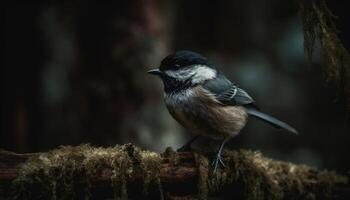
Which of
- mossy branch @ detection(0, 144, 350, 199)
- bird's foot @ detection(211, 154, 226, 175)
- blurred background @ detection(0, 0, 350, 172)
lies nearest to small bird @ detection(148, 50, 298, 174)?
bird's foot @ detection(211, 154, 226, 175)

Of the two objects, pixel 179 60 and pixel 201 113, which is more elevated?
pixel 179 60

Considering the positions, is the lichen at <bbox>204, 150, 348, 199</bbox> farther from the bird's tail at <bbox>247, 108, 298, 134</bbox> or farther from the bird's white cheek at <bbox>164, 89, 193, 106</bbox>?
the bird's white cheek at <bbox>164, 89, 193, 106</bbox>

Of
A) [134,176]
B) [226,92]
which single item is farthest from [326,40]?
[134,176]

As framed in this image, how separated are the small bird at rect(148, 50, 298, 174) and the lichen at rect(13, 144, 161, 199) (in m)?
0.83

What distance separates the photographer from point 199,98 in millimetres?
4027

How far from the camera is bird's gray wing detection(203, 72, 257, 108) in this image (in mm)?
4172

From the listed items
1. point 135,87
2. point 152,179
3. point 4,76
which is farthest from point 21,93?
point 152,179

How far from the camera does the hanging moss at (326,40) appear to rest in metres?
3.45

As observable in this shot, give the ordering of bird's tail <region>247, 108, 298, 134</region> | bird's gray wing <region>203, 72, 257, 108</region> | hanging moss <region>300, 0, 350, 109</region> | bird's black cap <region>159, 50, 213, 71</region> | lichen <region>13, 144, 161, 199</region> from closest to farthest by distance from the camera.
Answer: lichen <region>13, 144, 161, 199</region>
hanging moss <region>300, 0, 350, 109</region>
bird's black cap <region>159, 50, 213, 71</region>
bird's gray wing <region>203, 72, 257, 108</region>
bird's tail <region>247, 108, 298, 134</region>

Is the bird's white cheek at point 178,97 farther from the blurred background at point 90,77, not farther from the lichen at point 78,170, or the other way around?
the blurred background at point 90,77

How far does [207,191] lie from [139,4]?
2691 mm

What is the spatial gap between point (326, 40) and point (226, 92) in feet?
3.52

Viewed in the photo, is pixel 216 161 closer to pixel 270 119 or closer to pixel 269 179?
pixel 269 179

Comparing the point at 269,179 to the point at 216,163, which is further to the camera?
the point at 269,179
